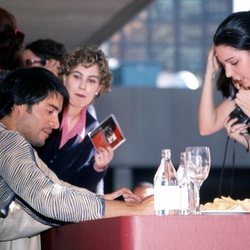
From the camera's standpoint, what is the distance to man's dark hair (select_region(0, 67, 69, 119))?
4.45 meters

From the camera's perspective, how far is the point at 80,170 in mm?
5406

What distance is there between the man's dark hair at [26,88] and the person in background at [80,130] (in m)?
0.83

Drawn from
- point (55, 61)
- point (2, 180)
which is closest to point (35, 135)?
point (2, 180)

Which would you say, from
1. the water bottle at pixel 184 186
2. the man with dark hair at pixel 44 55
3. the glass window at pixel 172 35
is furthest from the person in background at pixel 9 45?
the glass window at pixel 172 35

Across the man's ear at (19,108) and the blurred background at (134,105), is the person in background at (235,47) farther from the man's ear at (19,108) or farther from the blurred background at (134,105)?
the man's ear at (19,108)

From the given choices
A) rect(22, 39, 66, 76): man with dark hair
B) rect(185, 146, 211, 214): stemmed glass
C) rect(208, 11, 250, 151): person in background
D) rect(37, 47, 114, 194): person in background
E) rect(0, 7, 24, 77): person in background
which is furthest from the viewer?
rect(22, 39, 66, 76): man with dark hair

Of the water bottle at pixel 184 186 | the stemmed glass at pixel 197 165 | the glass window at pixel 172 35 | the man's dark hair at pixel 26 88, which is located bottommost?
the water bottle at pixel 184 186

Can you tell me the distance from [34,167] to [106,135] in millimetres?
1414

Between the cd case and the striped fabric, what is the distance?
1294 millimetres

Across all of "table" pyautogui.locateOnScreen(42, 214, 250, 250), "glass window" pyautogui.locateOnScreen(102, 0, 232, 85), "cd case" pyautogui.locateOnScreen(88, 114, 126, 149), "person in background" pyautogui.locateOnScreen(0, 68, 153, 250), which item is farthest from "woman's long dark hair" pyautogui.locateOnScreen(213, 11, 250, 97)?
"glass window" pyautogui.locateOnScreen(102, 0, 232, 85)

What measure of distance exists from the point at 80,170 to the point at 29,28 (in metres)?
4.80

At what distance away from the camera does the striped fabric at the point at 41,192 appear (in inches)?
157

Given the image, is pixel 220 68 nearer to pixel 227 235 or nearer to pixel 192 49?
pixel 227 235

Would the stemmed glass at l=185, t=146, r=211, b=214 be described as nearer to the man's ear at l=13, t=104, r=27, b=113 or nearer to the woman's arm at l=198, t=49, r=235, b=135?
the man's ear at l=13, t=104, r=27, b=113
